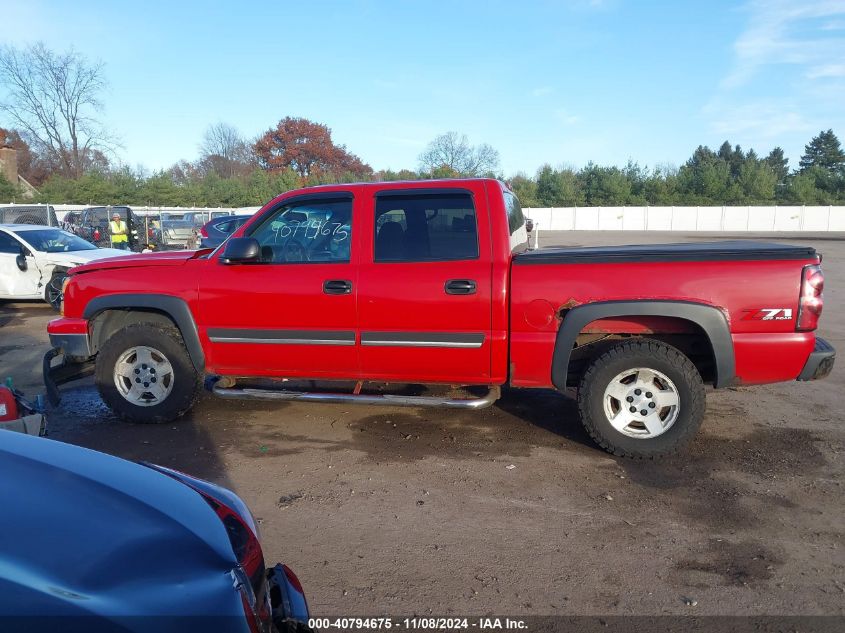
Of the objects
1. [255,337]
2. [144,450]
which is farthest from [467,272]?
[144,450]

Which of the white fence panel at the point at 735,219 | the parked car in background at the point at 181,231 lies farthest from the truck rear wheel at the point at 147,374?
the white fence panel at the point at 735,219

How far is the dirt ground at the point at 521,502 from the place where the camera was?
3.18 m

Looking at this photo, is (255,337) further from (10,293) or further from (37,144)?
(37,144)

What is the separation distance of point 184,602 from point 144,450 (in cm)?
375

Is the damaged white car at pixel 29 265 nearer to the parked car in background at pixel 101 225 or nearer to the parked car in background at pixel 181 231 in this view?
the parked car in background at pixel 101 225

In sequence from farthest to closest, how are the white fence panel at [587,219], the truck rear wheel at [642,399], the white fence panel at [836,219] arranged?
the white fence panel at [587,219] < the white fence panel at [836,219] < the truck rear wheel at [642,399]

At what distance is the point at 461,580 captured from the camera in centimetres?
326

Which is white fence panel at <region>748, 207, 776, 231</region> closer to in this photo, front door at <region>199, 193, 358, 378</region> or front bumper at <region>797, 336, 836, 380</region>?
front bumper at <region>797, 336, 836, 380</region>

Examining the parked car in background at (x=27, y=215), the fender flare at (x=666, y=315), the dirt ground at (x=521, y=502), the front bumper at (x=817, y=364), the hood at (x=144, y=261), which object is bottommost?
the dirt ground at (x=521, y=502)

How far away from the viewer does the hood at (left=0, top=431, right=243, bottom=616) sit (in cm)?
151

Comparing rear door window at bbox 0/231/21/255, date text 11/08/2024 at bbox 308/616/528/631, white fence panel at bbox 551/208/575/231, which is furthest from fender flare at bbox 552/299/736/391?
white fence panel at bbox 551/208/575/231

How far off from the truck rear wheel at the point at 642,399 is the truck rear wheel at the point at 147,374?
322cm

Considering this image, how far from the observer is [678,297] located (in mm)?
4504

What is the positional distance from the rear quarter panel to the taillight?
37 millimetres
